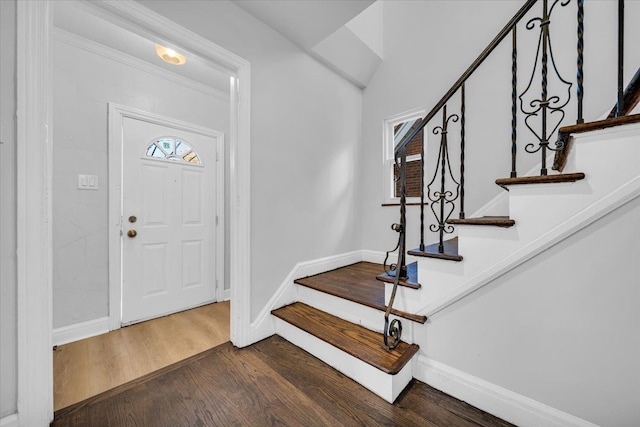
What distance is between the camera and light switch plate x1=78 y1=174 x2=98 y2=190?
2.06m

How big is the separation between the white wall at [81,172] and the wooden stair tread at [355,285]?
178 centimetres

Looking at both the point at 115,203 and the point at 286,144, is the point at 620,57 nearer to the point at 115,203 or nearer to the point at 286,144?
the point at 286,144

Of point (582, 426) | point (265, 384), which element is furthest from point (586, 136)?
point (265, 384)

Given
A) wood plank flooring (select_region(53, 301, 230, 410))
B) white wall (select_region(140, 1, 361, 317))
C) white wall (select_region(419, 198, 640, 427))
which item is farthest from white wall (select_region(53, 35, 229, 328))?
white wall (select_region(419, 198, 640, 427))

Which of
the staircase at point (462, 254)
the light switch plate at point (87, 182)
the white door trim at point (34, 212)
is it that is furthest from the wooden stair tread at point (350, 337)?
the light switch plate at point (87, 182)

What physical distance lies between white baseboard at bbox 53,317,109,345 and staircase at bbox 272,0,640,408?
5.06 feet

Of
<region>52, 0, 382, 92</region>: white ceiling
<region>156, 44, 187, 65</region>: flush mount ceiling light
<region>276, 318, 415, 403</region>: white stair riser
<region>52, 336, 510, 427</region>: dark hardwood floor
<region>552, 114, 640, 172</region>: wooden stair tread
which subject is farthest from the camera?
<region>156, 44, 187, 65</region>: flush mount ceiling light

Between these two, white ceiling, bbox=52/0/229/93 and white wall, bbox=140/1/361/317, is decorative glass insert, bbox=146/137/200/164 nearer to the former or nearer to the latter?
white ceiling, bbox=52/0/229/93

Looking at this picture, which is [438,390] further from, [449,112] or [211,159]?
[211,159]

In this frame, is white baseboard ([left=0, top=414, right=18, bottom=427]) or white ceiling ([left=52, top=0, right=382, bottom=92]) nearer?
white baseboard ([left=0, top=414, right=18, bottom=427])

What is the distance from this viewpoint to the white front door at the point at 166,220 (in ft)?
7.59

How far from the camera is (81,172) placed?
6.77 feet

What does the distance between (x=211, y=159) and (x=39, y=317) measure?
6.87 ft

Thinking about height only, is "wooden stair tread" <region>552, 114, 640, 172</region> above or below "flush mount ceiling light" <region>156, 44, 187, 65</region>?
below
